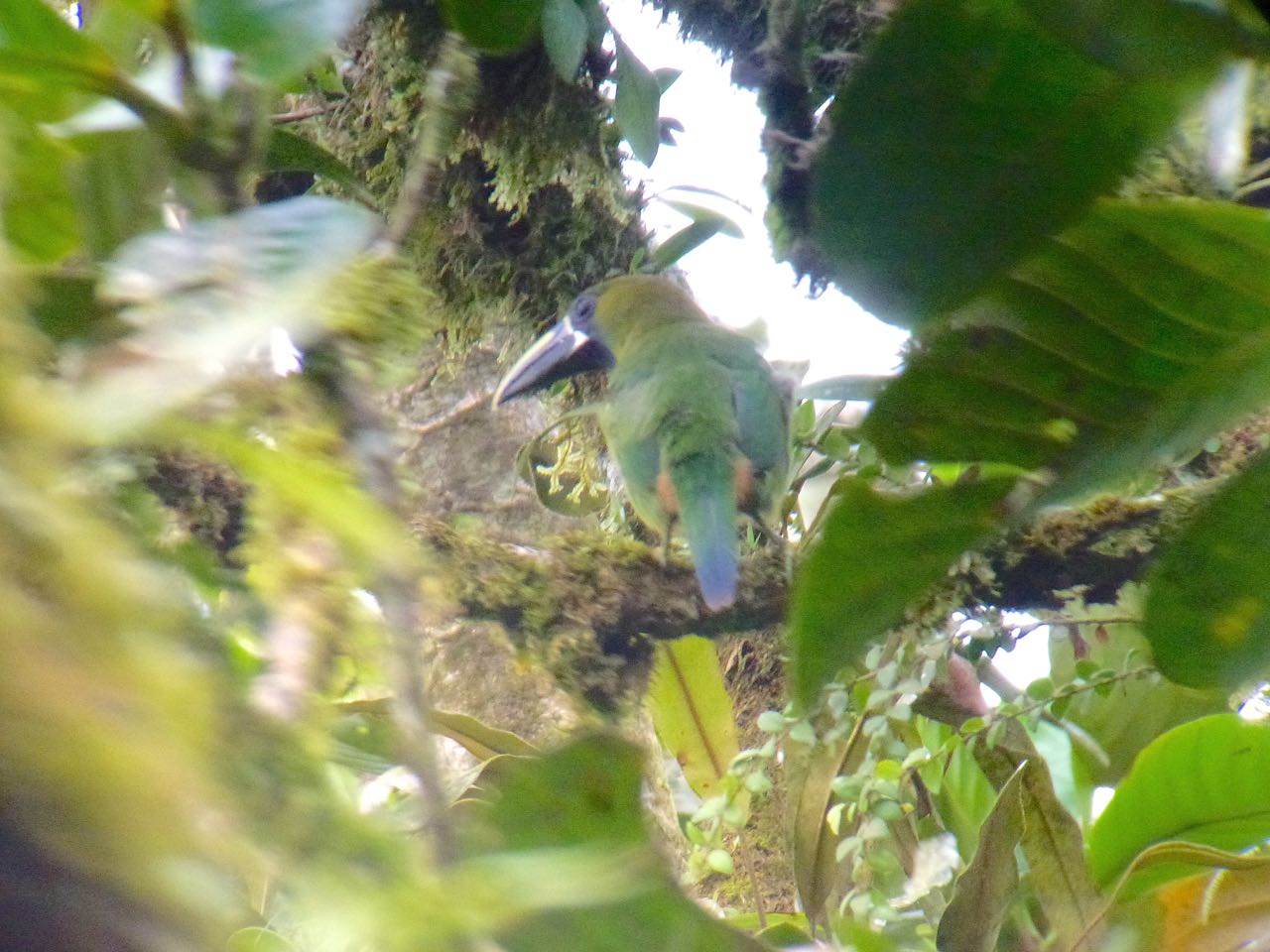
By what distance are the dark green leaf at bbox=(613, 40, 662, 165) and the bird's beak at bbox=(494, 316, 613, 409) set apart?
0.69 m

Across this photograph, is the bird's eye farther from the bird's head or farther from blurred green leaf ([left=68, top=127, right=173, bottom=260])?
blurred green leaf ([left=68, top=127, right=173, bottom=260])

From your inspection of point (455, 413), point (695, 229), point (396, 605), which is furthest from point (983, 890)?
point (455, 413)

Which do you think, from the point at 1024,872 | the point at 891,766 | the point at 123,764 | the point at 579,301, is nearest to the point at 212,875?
the point at 123,764

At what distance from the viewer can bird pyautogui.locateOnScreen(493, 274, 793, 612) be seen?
7.63ft

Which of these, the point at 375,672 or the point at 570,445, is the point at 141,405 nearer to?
the point at 375,672

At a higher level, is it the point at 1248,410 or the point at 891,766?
the point at 1248,410

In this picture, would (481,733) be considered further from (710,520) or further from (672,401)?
(672,401)

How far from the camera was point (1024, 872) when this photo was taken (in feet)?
3.75

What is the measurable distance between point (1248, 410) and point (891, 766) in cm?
99

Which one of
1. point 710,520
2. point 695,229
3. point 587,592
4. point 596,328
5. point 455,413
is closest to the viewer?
point 587,592

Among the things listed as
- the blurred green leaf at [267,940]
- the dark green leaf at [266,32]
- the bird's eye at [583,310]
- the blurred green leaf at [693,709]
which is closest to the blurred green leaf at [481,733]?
the blurred green leaf at [693,709]

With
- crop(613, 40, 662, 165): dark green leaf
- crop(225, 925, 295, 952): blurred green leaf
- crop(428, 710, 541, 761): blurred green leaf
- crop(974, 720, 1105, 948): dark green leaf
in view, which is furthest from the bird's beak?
crop(225, 925, 295, 952): blurred green leaf

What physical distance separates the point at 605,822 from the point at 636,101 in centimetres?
158

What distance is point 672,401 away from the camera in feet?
8.14
